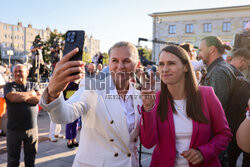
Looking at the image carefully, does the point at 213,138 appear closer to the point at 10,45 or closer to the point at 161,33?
the point at 161,33

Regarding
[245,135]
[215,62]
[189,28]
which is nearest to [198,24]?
[189,28]

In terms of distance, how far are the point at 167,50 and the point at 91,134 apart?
3.62 feet

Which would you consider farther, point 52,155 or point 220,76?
point 52,155

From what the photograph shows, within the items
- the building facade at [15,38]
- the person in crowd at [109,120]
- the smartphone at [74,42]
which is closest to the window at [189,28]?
the person in crowd at [109,120]

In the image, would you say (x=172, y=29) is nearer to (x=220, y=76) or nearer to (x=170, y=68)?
(x=220, y=76)

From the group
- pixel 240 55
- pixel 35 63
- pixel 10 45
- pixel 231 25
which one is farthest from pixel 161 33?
pixel 10 45

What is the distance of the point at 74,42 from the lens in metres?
1.18

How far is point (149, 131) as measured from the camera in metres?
1.83

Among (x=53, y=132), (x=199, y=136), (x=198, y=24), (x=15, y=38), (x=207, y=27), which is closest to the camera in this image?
(x=199, y=136)

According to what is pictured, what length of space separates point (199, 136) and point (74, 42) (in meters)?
1.45

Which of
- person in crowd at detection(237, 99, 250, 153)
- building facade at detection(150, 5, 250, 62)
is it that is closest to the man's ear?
person in crowd at detection(237, 99, 250, 153)

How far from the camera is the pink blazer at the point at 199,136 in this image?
6.20 feet

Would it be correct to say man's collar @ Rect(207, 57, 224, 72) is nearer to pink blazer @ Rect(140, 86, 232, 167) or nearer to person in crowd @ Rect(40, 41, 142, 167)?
pink blazer @ Rect(140, 86, 232, 167)

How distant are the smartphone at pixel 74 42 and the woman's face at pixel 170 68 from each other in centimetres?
111
